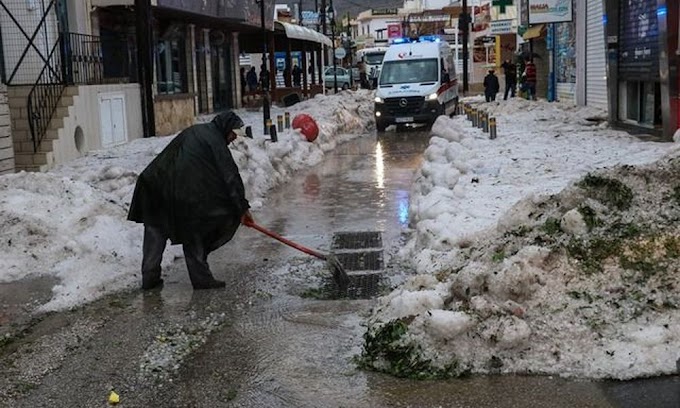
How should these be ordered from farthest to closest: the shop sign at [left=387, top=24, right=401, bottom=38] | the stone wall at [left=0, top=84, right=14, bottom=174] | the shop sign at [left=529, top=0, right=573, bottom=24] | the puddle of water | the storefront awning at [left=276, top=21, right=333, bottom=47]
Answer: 1. the shop sign at [left=387, top=24, right=401, bottom=38]
2. the storefront awning at [left=276, top=21, right=333, bottom=47]
3. the shop sign at [left=529, top=0, right=573, bottom=24]
4. the stone wall at [left=0, top=84, right=14, bottom=174]
5. the puddle of water

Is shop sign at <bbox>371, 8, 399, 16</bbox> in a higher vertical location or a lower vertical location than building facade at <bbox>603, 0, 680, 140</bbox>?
higher

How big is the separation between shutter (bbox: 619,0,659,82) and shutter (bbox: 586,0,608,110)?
186 inches

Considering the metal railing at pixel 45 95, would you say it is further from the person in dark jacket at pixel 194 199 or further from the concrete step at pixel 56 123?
the person in dark jacket at pixel 194 199

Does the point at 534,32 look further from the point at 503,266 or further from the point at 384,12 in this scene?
the point at 384,12

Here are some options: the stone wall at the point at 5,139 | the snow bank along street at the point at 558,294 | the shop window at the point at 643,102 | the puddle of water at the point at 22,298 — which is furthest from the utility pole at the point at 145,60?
the snow bank along street at the point at 558,294

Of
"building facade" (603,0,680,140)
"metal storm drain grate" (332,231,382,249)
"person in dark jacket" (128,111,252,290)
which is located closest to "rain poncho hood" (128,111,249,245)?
"person in dark jacket" (128,111,252,290)

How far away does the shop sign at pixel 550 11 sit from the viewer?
25047mm

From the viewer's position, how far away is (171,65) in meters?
24.9

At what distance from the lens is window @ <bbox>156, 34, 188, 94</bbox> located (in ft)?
77.7

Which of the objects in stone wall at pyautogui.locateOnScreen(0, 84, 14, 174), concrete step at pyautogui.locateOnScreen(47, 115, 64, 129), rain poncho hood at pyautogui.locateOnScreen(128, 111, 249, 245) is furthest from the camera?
concrete step at pyautogui.locateOnScreen(47, 115, 64, 129)

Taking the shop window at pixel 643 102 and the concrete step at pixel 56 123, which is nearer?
the concrete step at pixel 56 123

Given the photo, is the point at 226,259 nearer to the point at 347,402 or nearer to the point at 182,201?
the point at 182,201

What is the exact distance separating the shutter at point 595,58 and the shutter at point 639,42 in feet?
15.5

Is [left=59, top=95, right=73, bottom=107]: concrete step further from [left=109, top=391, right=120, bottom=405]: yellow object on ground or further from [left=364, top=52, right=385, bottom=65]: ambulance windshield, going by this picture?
[left=364, top=52, right=385, bottom=65]: ambulance windshield
